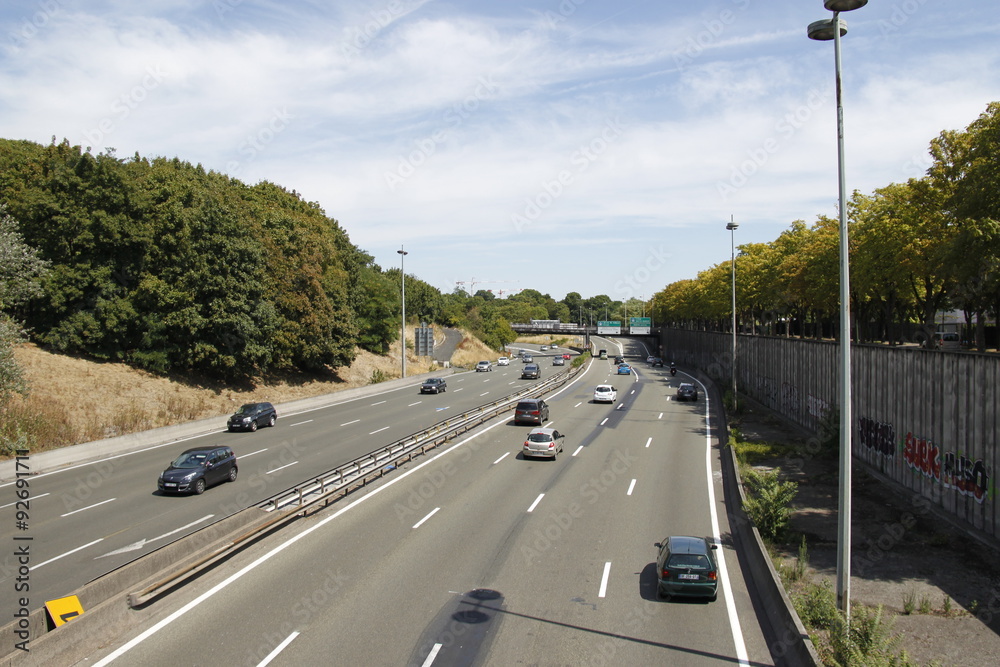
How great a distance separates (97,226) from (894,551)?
1996 inches

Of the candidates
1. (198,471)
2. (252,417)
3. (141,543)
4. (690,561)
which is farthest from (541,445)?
(252,417)

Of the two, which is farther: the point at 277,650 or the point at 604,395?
the point at 604,395

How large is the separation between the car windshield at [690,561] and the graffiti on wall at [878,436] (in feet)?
52.0

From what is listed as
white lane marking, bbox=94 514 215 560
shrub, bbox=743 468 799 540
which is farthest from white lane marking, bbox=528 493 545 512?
white lane marking, bbox=94 514 215 560

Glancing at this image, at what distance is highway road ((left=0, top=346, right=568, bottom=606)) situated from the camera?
56.4ft

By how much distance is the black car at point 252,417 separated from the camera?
128 feet

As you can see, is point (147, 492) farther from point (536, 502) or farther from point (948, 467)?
point (948, 467)

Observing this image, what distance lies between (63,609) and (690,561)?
1219 cm

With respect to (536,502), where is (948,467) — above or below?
above

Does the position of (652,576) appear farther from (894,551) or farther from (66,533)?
(66,533)

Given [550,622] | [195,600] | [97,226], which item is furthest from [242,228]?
[550,622]

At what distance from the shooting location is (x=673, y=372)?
80000 mm

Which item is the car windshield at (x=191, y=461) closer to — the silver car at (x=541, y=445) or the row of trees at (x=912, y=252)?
the silver car at (x=541, y=445)

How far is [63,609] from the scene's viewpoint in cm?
1184
